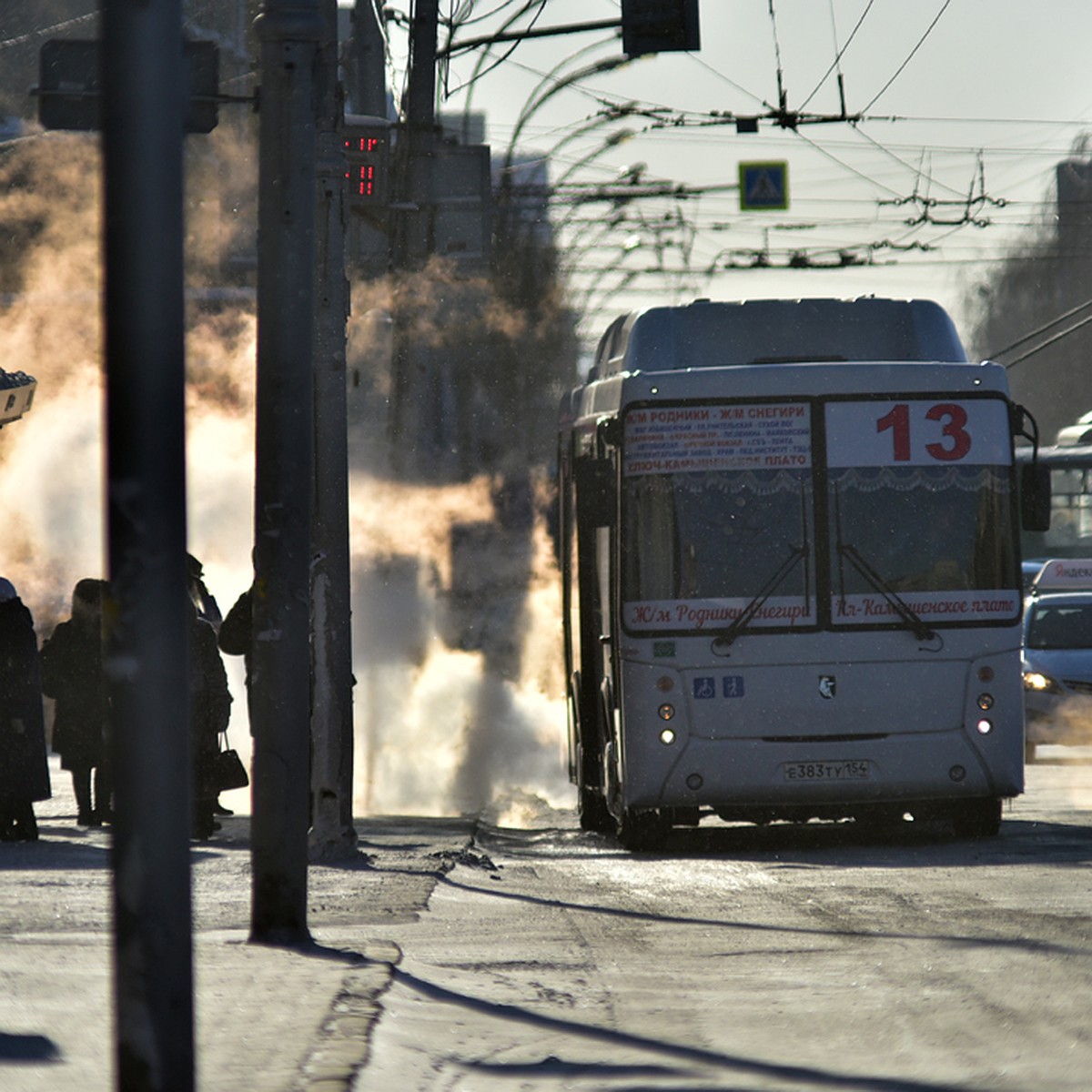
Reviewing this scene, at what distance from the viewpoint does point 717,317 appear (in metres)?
15.0

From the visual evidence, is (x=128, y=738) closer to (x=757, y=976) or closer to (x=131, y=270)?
(x=131, y=270)

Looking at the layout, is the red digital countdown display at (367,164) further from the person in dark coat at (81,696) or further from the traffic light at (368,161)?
the person in dark coat at (81,696)

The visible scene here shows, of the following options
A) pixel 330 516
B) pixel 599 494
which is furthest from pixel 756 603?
pixel 330 516

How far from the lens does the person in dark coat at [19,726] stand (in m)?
13.6

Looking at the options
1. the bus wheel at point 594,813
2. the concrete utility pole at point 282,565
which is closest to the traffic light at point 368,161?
the bus wheel at point 594,813

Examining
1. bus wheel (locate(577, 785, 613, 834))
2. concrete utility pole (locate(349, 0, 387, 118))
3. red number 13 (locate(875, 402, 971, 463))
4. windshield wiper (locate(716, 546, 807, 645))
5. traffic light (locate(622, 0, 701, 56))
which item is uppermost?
concrete utility pole (locate(349, 0, 387, 118))

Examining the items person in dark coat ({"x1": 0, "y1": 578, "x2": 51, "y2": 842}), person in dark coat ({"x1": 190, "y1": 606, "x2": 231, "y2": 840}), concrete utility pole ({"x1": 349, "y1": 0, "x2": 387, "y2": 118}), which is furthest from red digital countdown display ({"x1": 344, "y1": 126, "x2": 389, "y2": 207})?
concrete utility pole ({"x1": 349, "y1": 0, "x2": 387, "y2": 118})

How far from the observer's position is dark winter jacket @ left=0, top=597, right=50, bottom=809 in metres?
13.6

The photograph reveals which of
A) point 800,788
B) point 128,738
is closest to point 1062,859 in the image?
point 800,788

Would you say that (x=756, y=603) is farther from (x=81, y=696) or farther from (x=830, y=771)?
(x=81, y=696)

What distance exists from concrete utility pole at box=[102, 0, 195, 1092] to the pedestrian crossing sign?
23992 mm

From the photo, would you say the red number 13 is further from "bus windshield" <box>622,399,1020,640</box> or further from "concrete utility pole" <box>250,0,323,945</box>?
"concrete utility pole" <box>250,0,323,945</box>

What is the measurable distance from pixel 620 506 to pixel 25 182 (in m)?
31.2

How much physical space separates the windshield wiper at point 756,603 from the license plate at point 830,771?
0.81 m
